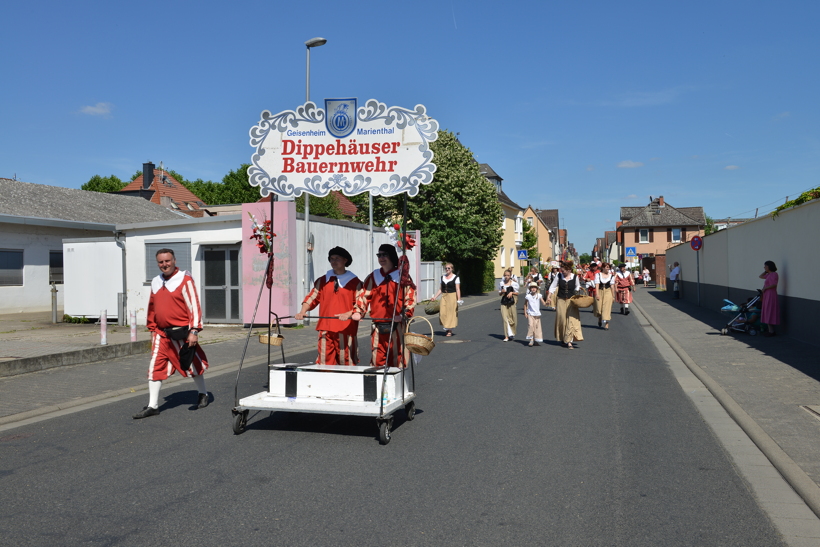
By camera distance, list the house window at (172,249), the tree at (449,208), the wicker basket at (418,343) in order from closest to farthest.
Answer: the wicker basket at (418,343) → the house window at (172,249) → the tree at (449,208)

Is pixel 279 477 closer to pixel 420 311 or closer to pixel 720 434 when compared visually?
pixel 720 434

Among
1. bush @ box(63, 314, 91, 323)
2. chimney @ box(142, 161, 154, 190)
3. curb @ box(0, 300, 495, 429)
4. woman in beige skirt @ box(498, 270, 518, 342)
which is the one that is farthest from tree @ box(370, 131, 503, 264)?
chimney @ box(142, 161, 154, 190)

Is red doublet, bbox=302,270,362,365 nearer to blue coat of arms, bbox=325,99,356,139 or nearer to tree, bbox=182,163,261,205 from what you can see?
blue coat of arms, bbox=325,99,356,139

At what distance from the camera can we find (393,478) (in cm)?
504

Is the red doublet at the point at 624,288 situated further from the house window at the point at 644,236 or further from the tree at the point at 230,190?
the house window at the point at 644,236

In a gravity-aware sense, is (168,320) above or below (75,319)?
above

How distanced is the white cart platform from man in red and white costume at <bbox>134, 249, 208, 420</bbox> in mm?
1204

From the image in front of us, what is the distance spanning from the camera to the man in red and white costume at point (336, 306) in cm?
721

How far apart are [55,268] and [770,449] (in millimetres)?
24361

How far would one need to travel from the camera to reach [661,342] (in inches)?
587

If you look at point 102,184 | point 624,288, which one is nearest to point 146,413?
point 624,288

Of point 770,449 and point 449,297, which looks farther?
point 449,297

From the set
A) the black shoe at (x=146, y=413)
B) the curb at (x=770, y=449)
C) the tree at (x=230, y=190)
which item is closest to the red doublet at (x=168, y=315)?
the black shoe at (x=146, y=413)

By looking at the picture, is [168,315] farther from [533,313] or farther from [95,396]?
[533,313]
